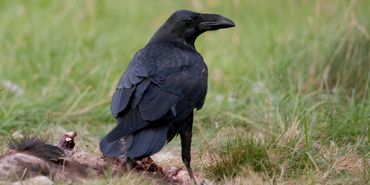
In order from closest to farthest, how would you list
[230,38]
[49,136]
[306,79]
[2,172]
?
1. [2,172]
2. [49,136]
3. [306,79]
4. [230,38]

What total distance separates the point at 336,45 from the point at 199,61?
2.10m

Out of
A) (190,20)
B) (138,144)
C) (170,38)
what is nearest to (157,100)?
(138,144)

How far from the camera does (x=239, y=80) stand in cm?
718

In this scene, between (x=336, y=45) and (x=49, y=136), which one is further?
(x=336, y=45)

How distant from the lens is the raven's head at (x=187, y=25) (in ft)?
18.3

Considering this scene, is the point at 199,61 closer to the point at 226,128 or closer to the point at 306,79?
the point at 226,128

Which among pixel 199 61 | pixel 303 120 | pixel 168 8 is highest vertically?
pixel 199 61

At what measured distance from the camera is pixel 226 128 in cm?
548

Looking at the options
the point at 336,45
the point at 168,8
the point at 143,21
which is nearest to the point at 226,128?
the point at 336,45

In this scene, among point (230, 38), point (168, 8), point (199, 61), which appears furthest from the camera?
point (168, 8)

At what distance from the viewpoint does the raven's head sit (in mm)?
5566

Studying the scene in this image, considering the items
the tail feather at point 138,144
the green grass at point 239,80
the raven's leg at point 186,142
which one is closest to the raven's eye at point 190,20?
the green grass at point 239,80

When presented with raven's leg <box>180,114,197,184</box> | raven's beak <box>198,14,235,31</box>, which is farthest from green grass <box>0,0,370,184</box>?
raven's beak <box>198,14,235,31</box>

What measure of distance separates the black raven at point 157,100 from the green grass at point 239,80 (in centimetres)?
22
